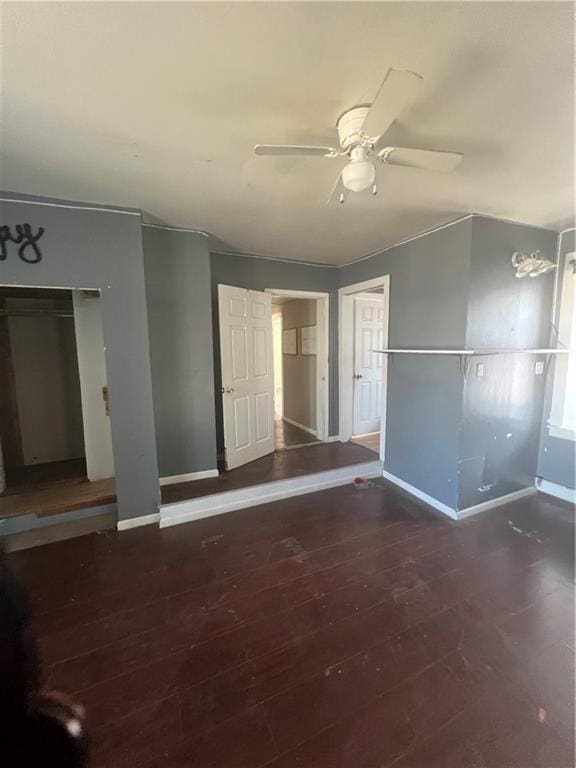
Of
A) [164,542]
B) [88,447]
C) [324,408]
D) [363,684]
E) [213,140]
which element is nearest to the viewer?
[363,684]

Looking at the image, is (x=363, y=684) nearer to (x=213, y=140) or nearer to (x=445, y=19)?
(x=445, y=19)

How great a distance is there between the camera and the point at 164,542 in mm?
2367

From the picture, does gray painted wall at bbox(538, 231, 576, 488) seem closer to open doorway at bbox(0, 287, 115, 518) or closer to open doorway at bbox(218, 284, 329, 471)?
open doorway at bbox(218, 284, 329, 471)

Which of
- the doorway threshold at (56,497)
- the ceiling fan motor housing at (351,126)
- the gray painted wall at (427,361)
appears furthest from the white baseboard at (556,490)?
the doorway threshold at (56,497)

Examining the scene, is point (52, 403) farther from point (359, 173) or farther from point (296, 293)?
point (359, 173)

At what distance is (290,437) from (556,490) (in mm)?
3013

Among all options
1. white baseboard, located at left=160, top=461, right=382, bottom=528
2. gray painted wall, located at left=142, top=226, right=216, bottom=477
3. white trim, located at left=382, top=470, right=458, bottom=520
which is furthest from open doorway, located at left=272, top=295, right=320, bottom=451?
gray painted wall, located at left=142, top=226, right=216, bottom=477

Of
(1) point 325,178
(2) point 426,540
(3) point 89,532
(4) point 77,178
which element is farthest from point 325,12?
(3) point 89,532

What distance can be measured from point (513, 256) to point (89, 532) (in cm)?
424

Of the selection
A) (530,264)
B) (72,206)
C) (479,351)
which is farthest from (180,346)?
(530,264)

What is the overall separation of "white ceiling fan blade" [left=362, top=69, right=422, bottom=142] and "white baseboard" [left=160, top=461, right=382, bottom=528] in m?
2.72

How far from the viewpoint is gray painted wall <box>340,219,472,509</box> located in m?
2.59

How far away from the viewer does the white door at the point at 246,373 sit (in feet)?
10.7

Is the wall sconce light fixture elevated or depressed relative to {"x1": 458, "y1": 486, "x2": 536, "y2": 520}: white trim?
elevated
